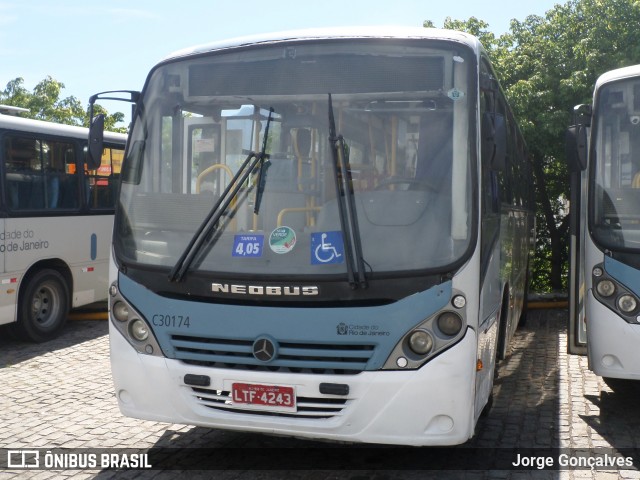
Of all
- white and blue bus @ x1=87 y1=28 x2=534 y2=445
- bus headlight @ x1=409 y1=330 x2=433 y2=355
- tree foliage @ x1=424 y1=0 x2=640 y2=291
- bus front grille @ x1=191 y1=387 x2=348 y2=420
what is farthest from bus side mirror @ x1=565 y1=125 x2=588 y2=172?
tree foliage @ x1=424 y1=0 x2=640 y2=291

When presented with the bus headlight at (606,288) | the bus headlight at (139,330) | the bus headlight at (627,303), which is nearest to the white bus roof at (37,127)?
the bus headlight at (139,330)

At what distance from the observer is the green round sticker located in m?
5.25

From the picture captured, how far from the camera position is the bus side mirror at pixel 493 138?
5.52 metres

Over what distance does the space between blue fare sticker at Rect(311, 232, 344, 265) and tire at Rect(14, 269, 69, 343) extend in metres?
6.14

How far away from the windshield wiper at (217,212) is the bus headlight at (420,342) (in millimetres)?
1271

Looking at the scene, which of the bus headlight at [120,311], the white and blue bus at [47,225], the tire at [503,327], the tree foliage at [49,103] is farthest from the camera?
the tree foliage at [49,103]

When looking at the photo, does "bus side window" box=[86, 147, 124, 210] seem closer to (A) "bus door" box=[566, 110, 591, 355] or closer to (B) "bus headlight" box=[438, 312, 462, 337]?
(A) "bus door" box=[566, 110, 591, 355]

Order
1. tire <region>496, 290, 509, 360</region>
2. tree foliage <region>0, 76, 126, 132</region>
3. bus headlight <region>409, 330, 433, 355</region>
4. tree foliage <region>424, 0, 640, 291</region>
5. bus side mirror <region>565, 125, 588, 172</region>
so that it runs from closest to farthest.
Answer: bus headlight <region>409, 330, 433, 355</region>
bus side mirror <region>565, 125, 588, 172</region>
tire <region>496, 290, 509, 360</region>
tree foliage <region>424, 0, 640, 291</region>
tree foliage <region>0, 76, 126, 132</region>

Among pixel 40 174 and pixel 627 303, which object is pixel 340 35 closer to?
pixel 627 303

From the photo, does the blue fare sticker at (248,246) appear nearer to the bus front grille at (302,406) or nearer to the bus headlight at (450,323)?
the bus front grille at (302,406)

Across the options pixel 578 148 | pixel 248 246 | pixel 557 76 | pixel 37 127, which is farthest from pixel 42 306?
pixel 557 76

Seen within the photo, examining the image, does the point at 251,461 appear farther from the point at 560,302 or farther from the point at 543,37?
the point at 543,37

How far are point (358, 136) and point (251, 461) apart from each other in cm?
241

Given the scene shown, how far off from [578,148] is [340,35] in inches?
106
